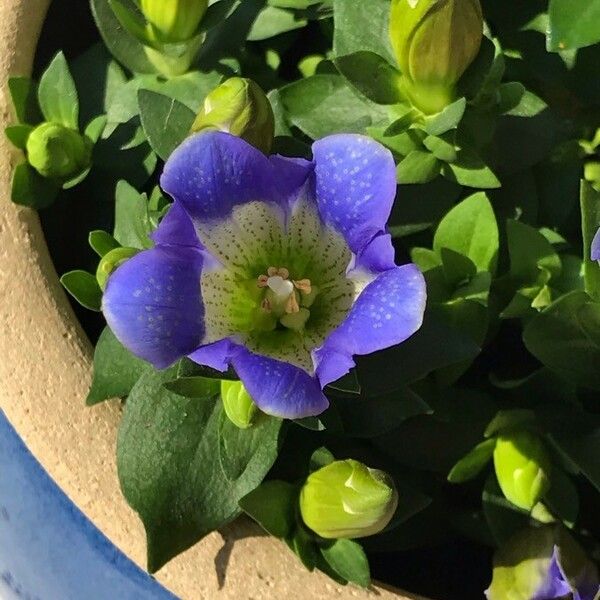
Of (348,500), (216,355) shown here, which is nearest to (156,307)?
(216,355)

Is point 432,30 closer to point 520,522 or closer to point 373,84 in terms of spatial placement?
point 373,84

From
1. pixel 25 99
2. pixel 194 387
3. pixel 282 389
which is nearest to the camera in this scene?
pixel 282 389

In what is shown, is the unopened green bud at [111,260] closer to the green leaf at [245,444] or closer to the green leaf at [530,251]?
the green leaf at [245,444]

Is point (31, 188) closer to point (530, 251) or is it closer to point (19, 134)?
point (19, 134)

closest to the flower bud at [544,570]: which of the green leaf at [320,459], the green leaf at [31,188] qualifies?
the green leaf at [320,459]

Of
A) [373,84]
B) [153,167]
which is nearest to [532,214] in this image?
[373,84]

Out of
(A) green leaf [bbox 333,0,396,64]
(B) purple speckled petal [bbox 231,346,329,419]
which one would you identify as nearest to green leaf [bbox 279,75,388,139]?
(A) green leaf [bbox 333,0,396,64]
